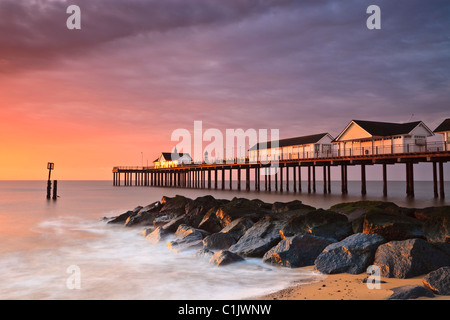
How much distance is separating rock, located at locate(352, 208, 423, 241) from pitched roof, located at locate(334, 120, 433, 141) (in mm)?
30132

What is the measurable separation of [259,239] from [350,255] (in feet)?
10.5

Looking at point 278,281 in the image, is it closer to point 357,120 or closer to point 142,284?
point 142,284

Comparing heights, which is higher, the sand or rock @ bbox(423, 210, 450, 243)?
rock @ bbox(423, 210, 450, 243)

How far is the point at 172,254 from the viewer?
11633mm

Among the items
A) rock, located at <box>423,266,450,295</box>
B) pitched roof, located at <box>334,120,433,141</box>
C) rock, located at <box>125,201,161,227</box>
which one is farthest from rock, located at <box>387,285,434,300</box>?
pitched roof, located at <box>334,120,433,141</box>

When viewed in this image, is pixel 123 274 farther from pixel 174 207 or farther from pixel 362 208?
pixel 174 207

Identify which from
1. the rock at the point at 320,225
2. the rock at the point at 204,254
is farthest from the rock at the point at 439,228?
the rock at the point at 204,254

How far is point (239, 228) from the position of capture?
40.6 feet

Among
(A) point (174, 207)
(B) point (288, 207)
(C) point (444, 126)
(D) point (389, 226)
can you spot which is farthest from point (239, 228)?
(C) point (444, 126)

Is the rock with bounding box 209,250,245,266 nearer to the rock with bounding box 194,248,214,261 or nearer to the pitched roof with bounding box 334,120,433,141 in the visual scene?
the rock with bounding box 194,248,214,261

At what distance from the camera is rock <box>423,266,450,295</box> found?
6.27 m

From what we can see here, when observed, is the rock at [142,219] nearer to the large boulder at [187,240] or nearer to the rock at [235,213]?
the rock at [235,213]

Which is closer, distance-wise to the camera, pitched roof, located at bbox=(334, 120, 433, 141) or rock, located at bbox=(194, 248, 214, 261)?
rock, located at bbox=(194, 248, 214, 261)
